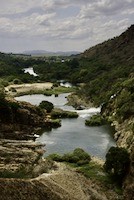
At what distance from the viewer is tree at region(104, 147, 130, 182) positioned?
197ft

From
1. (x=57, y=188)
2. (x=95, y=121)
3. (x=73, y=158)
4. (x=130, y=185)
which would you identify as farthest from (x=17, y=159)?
(x=95, y=121)

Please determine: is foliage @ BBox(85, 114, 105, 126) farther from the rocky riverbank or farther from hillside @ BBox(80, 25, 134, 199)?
the rocky riverbank

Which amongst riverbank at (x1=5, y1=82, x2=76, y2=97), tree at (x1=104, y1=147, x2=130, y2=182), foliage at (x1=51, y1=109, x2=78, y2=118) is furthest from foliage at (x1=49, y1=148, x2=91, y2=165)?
riverbank at (x1=5, y1=82, x2=76, y2=97)

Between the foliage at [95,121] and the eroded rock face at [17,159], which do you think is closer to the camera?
the eroded rock face at [17,159]

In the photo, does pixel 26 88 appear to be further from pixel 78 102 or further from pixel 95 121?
pixel 95 121

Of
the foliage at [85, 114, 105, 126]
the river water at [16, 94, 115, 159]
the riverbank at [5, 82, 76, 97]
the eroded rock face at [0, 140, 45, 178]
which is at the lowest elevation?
the river water at [16, 94, 115, 159]

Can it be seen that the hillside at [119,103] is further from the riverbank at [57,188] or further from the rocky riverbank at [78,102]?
the riverbank at [57,188]

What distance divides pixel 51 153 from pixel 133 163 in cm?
2114

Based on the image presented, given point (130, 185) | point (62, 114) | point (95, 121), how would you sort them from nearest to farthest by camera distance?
1. point (130, 185)
2. point (95, 121)
3. point (62, 114)

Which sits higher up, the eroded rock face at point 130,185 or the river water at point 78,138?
the eroded rock face at point 130,185

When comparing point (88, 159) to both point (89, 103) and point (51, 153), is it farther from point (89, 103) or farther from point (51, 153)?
point (89, 103)

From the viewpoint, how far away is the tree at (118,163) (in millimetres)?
60125

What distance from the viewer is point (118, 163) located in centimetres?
6025

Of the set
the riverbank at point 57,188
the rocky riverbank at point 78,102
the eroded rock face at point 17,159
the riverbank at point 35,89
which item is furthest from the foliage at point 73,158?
the riverbank at point 35,89
